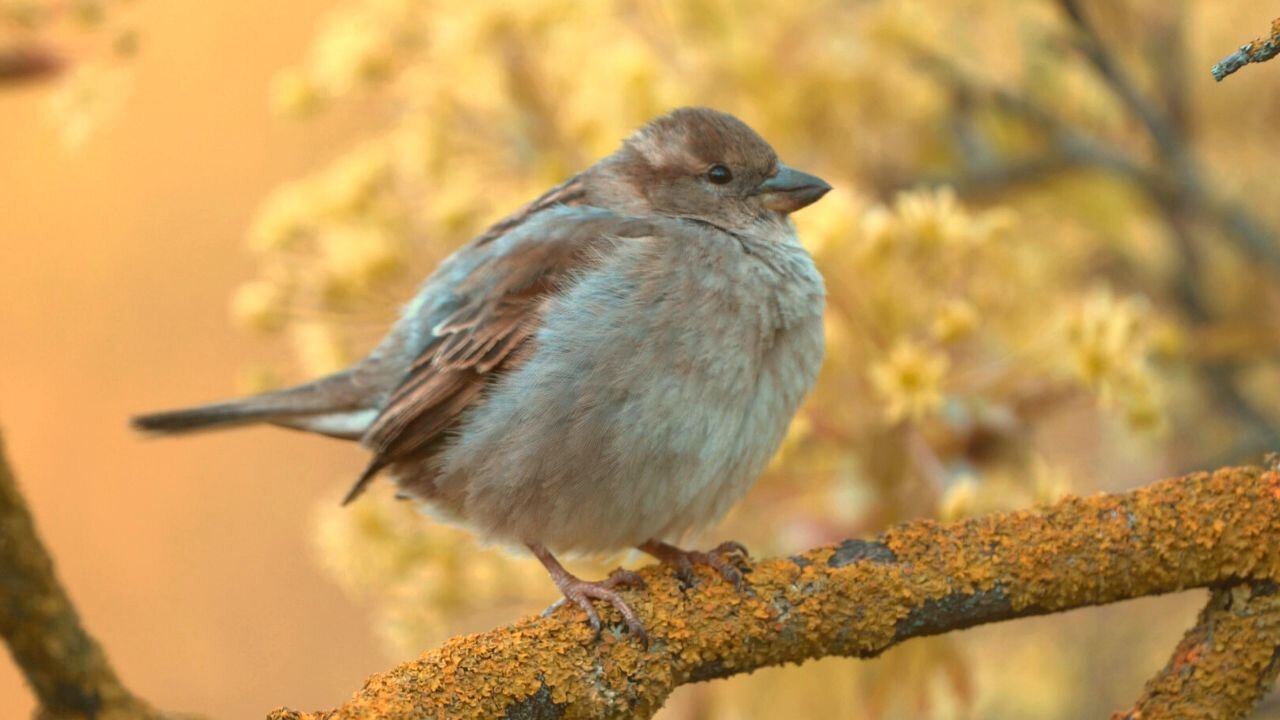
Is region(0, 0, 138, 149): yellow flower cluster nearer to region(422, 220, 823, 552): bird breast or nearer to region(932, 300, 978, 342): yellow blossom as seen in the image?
region(422, 220, 823, 552): bird breast

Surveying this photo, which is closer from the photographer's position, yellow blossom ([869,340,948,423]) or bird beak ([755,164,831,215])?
yellow blossom ([869,340,948,423])

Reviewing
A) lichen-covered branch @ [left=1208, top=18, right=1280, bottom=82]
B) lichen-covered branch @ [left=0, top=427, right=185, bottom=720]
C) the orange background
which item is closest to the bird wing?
lichen-covered branch @ [left=0, top=427, right=185, bottom=720]

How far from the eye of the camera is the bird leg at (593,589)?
8.07 ft

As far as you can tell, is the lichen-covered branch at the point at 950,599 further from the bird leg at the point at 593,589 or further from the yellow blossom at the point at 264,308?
the yellow blossom at the point at 264,308

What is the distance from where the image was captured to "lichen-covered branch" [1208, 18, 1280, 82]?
1.74 meters

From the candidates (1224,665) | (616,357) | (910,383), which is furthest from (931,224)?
(1224,665)

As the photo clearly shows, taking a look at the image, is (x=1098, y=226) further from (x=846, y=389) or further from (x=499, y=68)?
(x=499, y=68)

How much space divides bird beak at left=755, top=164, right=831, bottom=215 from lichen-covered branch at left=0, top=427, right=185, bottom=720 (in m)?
2.05

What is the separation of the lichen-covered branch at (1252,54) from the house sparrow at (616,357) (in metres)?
1.40

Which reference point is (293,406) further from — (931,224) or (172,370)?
(172,370)

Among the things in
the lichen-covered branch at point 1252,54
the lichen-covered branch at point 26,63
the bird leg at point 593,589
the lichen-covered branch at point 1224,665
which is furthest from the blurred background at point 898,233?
the lichen-covered branch at point 1252,54

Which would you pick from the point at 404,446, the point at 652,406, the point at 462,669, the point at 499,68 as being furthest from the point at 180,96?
the point at 462,669

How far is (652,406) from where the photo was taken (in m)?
3.16

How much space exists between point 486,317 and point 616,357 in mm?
415
